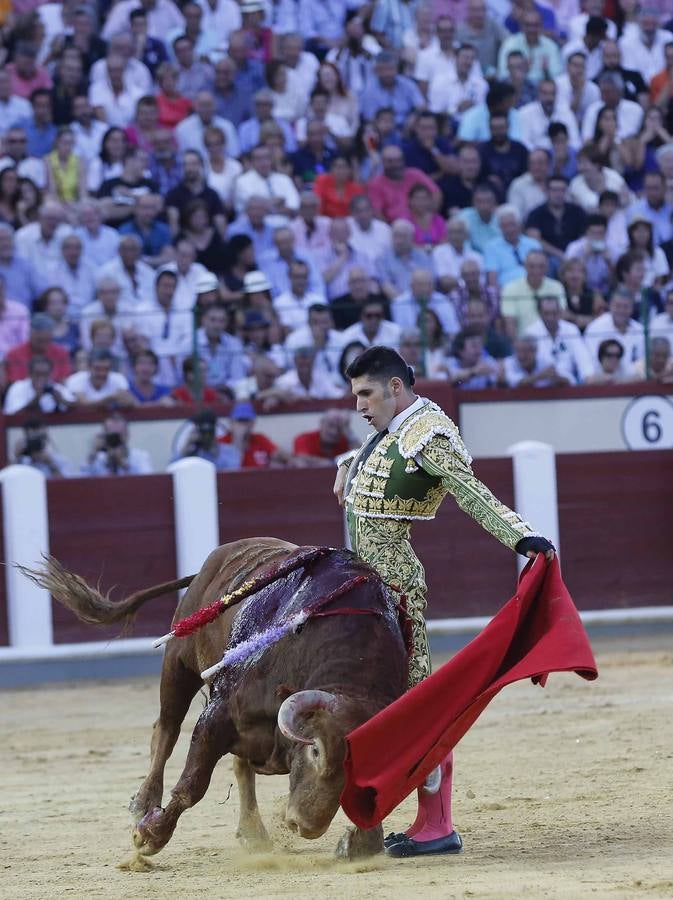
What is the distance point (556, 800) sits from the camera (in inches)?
196

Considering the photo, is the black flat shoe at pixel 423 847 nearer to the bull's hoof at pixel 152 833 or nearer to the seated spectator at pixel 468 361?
the bull's hoof at pixel 152 833

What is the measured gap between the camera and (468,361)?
9180 mm

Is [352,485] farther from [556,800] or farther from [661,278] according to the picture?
[661,278]

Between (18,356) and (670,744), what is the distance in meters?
4.29

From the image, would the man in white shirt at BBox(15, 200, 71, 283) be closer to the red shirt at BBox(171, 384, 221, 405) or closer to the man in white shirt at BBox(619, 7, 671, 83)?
the red shirt at BBox(171, 384, 221, 405)

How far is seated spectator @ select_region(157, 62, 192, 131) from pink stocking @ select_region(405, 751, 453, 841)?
662 centimetres

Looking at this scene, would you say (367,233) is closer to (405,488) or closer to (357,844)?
(405,488)

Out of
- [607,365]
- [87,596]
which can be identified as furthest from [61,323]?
[87,596]

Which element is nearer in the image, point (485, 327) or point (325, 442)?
point (325, 442)

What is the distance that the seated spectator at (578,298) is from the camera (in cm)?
945

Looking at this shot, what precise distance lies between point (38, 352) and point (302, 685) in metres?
4.91

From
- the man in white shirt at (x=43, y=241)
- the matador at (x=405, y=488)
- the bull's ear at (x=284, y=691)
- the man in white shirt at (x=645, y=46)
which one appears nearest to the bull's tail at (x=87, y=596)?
the matador at (x=405, y=488)

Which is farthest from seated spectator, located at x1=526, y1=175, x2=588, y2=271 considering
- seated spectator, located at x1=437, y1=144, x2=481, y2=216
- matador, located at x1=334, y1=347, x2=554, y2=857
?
matador, located at x1=334, y1=347, x2=554, y2=857

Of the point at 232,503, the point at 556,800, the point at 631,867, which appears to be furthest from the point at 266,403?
the point at 631,867
